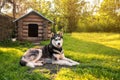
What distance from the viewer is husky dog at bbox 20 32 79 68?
848 centimetres

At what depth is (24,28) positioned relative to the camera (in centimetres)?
1816

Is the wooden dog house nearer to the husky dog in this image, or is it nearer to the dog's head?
the husky dog

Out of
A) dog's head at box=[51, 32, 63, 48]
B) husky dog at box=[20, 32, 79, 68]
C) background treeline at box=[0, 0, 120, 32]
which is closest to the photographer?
husky dog at box=[20, 32, 79, 68]

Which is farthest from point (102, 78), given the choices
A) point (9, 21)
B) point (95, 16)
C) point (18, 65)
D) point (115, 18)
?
point (95, 16)

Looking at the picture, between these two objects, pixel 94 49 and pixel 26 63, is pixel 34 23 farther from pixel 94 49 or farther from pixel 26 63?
pixel 26 63

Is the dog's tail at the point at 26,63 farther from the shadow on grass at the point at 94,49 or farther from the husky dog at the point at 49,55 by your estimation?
the shadow on grass at the point at 94,49

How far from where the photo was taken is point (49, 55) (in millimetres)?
9023

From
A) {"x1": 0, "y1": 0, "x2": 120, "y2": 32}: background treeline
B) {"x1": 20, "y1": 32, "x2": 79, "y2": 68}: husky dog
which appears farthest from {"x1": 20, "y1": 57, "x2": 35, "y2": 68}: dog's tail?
{"x1": 0, "y1": 0, "x2": 120, "y2": 32}: background treeline

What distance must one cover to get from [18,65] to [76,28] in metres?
21.3

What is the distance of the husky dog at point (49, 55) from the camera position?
848cm

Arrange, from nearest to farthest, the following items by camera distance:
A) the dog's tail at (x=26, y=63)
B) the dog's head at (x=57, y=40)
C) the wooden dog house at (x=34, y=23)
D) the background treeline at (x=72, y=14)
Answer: the dog's tail at (x=26, y=63)
the dog's head at (x=57, y=40)
the wooden dog house at (x=34, y=23)
the background treeline at (x=72, y=14)

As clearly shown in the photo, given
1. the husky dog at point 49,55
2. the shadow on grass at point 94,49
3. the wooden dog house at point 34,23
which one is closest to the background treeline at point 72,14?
the wooden dog house at point 34,23

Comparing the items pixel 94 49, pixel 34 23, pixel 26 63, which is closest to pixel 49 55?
pixel 26 63

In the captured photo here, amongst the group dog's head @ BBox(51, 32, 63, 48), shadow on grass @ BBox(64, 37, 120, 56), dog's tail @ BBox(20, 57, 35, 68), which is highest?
dog's head @ BBox(51, 32, 63, 48)
